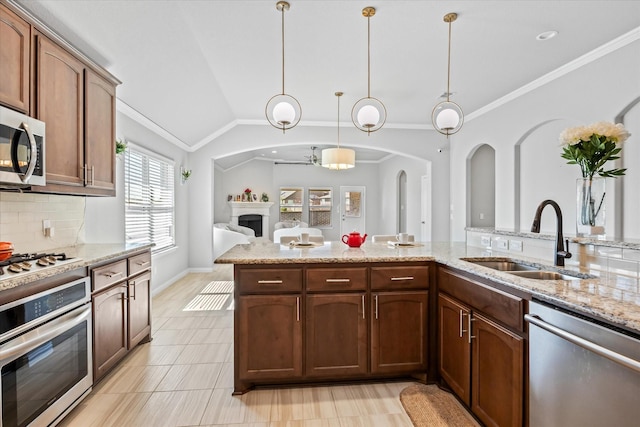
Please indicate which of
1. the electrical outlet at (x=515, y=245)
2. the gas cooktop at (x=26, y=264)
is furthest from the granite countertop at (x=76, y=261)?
the electrical outlet at (x=515, y=245)

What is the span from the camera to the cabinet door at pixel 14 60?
178 centimetres

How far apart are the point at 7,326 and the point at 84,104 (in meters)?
1.70

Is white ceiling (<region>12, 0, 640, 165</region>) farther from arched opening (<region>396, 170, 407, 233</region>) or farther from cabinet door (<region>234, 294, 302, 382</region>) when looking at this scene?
arched opening (<region>396, 170, 407, 233</region>)

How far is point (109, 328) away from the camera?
93.0 inches

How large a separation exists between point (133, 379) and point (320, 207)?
26.5ft

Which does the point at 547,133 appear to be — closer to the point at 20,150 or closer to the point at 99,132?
the point at 99,132

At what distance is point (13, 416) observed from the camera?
1.50 metres

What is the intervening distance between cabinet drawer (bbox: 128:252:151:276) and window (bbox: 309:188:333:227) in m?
7.32

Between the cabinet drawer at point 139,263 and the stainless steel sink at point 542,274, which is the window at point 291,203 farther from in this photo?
the stainless steel sink at point 542,274

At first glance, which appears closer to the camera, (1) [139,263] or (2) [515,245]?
(2) [515,245]

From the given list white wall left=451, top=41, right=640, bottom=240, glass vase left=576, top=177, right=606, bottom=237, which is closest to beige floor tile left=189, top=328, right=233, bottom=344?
glass vase left=576, top=177, right=606, bottom=237

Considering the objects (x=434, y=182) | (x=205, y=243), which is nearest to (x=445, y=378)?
(x=434, y=182)

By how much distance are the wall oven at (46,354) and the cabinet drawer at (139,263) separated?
61 cm

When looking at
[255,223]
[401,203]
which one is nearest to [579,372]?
[401,203]
